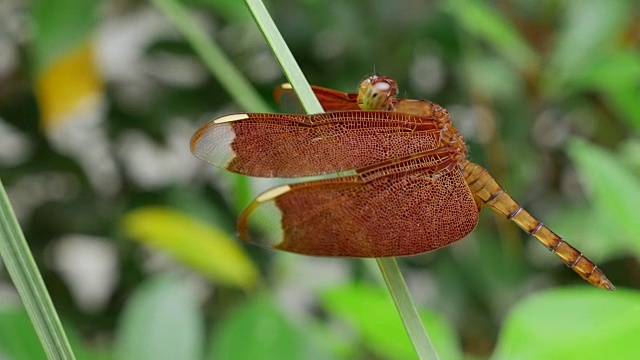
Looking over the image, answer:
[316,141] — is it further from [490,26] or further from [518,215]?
[490,26]

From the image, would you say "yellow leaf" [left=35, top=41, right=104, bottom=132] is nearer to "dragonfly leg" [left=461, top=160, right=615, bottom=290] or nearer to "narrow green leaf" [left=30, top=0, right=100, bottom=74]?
"narrow green leaf" [left=30, top=0, right=100, bottom=74]

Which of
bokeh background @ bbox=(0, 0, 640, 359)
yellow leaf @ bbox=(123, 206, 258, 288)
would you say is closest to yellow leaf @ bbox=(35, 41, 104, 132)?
bokeh background @ bbox=(0, 0, 640, 359)

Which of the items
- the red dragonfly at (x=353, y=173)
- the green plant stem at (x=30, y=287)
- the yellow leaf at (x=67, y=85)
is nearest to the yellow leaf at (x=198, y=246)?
the yellow leaf at (x=67, y=85)

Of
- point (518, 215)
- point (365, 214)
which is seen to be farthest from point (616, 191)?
point (365, 214)

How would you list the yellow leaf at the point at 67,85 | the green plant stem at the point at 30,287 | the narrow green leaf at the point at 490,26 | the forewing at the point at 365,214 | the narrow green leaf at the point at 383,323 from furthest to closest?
the yellow leaf at the point at 67,85 → the narrow green leaf at the point at 490,26 → the narrow green leaf at the point at 383,323 → the forewing at the point at 365,214 → the green plant stem at the point at 30,287

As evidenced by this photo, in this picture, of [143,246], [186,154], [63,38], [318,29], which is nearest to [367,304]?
[63,38]

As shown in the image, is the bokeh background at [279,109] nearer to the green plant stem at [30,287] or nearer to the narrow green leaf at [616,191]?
the narrow green leaf at [616,191]

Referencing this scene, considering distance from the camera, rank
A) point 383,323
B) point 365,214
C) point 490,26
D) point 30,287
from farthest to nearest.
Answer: point 490,26 < point 383,323 < point 365,214 < point 30,287

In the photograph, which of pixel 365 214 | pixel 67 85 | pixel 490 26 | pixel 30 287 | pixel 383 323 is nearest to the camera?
pixel 30 287
